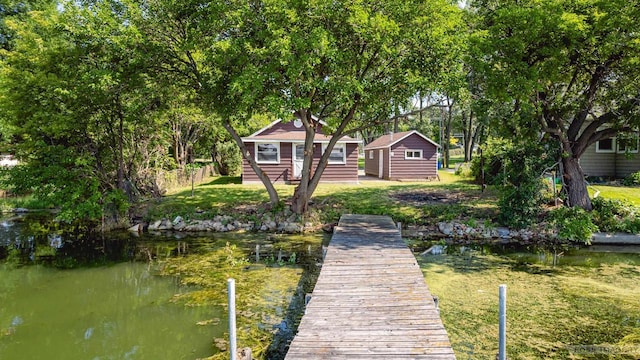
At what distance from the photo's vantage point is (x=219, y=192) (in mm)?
17516

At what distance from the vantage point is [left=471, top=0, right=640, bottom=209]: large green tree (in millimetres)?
10055

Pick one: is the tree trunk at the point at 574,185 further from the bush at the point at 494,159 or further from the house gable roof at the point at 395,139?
the house gable roof at the point at 395,139

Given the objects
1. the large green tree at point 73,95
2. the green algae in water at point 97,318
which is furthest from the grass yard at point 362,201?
the green algae in water at point 97,318

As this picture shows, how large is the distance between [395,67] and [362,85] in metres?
1.50

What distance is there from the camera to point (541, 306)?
664cm

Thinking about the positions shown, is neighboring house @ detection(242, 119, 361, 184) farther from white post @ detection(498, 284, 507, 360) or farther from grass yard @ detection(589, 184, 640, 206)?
white post @ detection(498, 284, 507, 360)

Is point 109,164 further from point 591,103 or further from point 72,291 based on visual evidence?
point 591,103

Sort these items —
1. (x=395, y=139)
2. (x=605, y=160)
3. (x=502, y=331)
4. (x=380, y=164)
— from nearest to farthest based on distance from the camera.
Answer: (x=502, y=331), (x=605, y=160), (x=395, y=139), (x=380, y=164)

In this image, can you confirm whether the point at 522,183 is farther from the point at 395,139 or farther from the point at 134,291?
the point at 395,139

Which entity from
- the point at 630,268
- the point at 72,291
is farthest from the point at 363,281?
the point at 630,268

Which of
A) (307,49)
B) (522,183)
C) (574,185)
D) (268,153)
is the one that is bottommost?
(574,185)

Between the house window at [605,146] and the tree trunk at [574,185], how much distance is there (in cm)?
839

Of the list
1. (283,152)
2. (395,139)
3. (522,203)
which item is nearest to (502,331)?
(522,203)

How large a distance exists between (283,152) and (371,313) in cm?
1587
